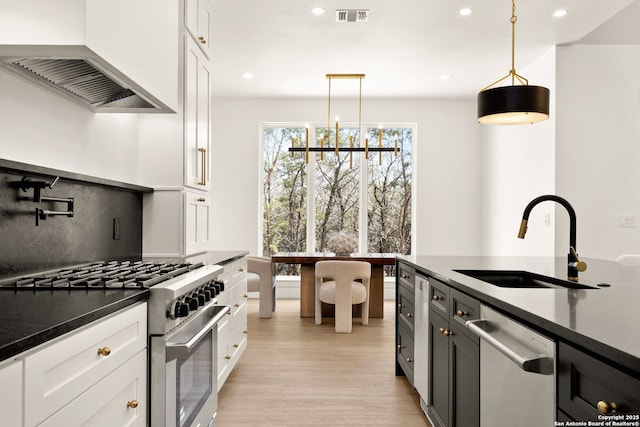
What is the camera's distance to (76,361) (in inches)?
42.9

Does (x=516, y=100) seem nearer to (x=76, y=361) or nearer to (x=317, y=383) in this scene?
(x=317, y=383)

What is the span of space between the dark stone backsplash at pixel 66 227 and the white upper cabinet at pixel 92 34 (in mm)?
512

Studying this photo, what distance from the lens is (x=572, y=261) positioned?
1.97 meters

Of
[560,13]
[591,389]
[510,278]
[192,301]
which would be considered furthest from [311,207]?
[591,389]

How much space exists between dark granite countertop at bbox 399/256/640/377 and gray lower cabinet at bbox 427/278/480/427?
10cm

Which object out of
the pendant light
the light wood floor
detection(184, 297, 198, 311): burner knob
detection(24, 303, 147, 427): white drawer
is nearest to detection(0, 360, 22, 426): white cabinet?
detection(24, 303, 147, 427): white drawer

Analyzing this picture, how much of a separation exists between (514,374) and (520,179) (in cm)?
446

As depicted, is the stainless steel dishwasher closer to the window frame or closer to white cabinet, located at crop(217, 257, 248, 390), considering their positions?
white cabinet, located at crop(217, 257, 248, 390)

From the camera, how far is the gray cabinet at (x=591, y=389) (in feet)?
2.65

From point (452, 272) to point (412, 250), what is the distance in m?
4.49

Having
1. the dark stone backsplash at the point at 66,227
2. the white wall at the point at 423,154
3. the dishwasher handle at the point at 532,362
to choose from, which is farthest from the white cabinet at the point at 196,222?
the white wall at the point at 423,154

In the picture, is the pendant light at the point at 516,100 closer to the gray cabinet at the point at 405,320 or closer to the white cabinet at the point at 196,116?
the gray cabinet at the point at 405,320

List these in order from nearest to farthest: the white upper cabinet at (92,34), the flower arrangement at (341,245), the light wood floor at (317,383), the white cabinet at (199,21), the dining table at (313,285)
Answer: the white upper cabinet at (92,34) < the light wood floor at (317,383) < the white cabinet at (199,21) < the dining table at (313,285) < the flower arrangement at (341,245)

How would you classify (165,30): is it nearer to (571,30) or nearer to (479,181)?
(571,30)
